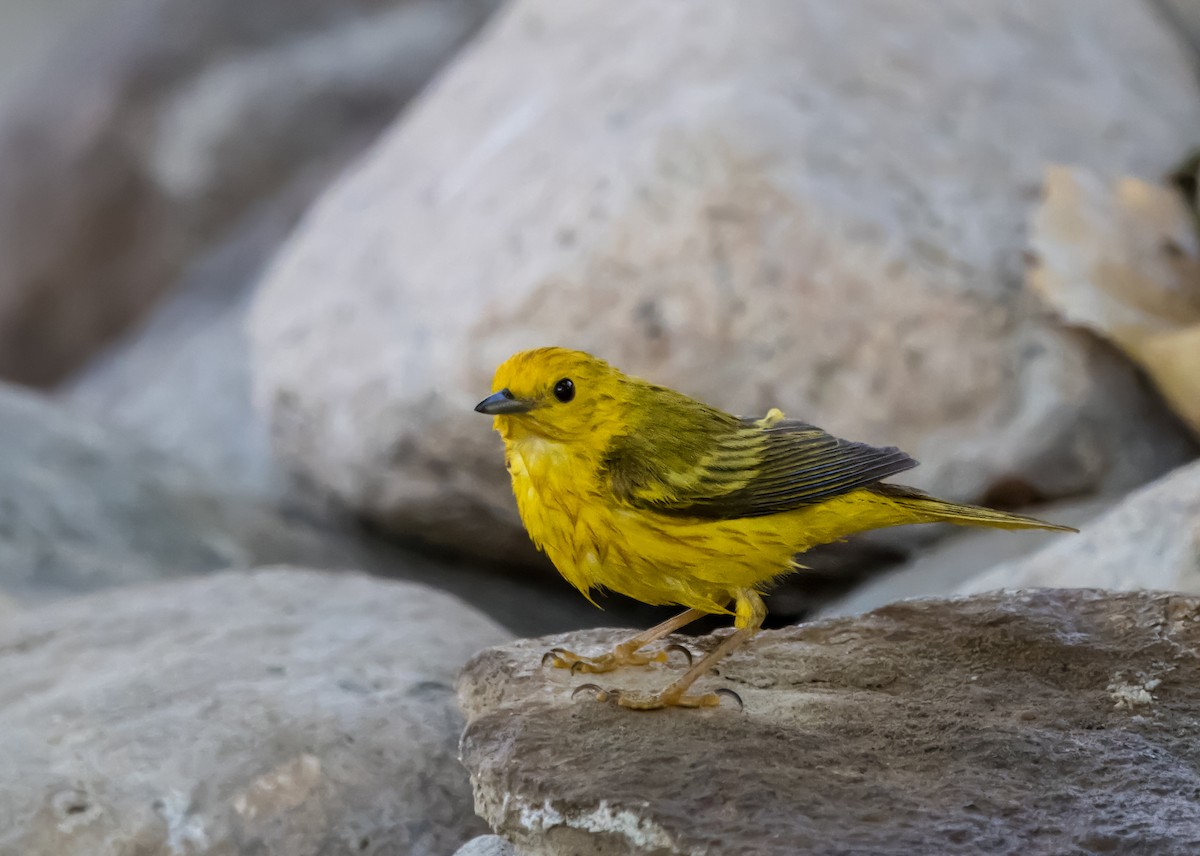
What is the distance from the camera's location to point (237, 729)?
2463 millimetres

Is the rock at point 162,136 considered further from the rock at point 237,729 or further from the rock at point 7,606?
the rock at point 237,729

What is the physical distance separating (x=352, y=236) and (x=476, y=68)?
86cm

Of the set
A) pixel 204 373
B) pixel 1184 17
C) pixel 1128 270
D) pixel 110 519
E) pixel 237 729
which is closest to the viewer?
pixel 237 729

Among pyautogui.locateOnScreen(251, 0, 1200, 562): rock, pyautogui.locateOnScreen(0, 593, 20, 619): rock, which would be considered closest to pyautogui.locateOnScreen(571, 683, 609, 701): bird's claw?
pyautogui.locateOnScreen(251, 0, 1200, 562): rock

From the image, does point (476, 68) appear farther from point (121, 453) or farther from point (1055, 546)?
point (1055, 546)

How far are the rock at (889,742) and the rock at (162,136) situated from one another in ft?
16.4

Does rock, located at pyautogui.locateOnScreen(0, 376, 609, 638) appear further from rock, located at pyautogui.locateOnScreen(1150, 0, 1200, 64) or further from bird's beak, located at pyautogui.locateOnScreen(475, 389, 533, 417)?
rock, located at pyautogui.locateOnScreen(1150, 0, 1200, 64)

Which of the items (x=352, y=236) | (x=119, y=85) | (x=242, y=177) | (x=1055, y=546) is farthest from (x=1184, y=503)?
(x=119, y=85)

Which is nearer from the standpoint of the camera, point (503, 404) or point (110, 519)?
point (503, 404)

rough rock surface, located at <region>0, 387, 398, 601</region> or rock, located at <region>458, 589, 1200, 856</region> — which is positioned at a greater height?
rough rock surface, located at <region>0, 387, 398, 601</region>

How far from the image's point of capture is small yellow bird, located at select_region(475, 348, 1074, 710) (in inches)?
80.0

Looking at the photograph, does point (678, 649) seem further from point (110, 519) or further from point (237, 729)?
point (110, 519)

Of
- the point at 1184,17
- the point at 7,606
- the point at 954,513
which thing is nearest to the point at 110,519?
the point at 7,606

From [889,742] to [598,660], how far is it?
1.80ft
